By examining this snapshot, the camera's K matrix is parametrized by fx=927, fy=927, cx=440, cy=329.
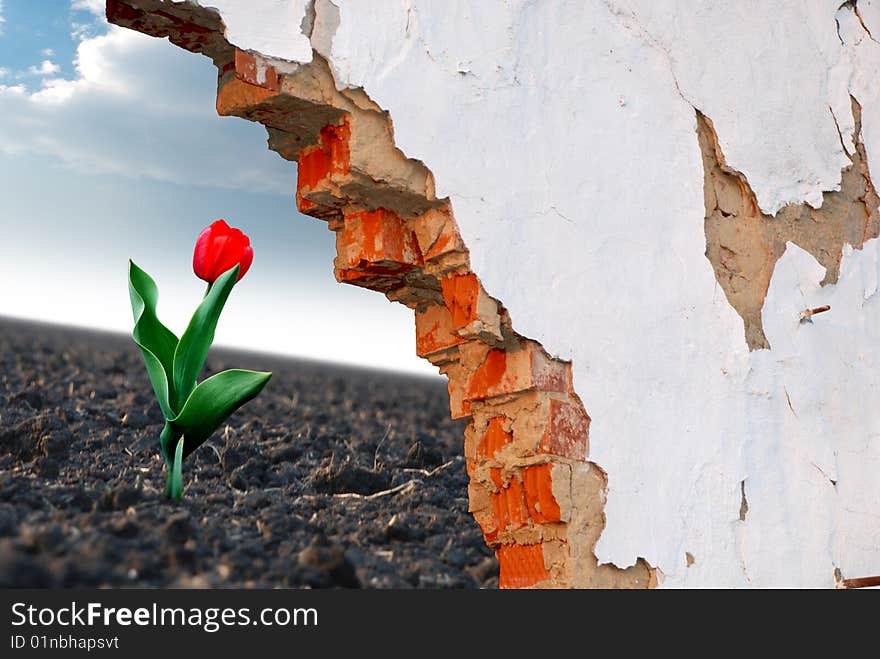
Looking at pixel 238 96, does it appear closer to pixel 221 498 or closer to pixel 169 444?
pixel 169 444

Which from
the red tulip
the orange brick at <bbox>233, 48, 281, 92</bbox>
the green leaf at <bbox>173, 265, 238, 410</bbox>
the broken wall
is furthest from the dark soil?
the orange brick at <bbox>233, 48, 281, 92</bbox>

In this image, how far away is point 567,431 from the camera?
225 cm

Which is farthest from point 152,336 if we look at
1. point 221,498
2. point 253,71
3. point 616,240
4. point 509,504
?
point 616,240

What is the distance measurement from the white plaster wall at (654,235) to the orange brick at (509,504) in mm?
208

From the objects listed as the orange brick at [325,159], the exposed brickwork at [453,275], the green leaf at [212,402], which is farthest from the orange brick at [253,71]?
the green leaf at [212,402]

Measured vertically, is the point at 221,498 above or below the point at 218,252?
below

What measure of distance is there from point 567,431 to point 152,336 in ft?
3.39

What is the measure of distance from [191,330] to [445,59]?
89 cm

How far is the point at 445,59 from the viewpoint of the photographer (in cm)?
224

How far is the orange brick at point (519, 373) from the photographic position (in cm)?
224

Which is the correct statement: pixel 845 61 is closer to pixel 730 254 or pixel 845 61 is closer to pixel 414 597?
pixel 730 254

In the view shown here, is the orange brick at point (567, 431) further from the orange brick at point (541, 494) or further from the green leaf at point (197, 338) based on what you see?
the green leaf at point (197, 338)

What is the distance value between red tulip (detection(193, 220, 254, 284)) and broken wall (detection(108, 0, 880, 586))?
0.71 feet

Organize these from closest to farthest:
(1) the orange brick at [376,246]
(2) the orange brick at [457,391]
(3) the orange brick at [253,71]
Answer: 1. (3) the orange brick at [253,71]
2. (1) the orange brick at [376,246]
3. (2) the orange brick at [457,391]
